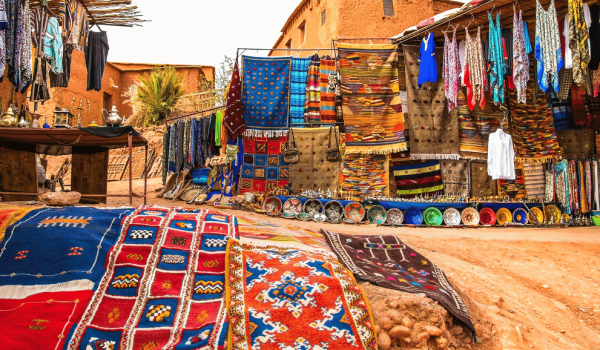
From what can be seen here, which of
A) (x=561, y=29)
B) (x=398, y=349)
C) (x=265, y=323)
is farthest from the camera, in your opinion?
(x=561, y=29)

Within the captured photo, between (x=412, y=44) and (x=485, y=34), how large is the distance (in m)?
1.37

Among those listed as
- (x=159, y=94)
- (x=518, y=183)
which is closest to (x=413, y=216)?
(x=518, y=183)

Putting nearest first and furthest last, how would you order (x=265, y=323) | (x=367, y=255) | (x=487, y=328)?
(x=265, y=323), (x=487, y=328), (x=367, y=255)

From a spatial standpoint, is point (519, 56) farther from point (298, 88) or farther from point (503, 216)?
point (298, 88)

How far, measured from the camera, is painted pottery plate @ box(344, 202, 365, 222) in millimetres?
7559

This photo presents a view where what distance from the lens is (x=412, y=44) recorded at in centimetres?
802

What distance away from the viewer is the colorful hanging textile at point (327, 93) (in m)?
8.19

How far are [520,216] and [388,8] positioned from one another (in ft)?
28.9

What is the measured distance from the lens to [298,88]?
26.9 feet

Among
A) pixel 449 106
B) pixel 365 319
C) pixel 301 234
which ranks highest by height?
pixel 449 106

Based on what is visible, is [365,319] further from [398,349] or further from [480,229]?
[480,229]

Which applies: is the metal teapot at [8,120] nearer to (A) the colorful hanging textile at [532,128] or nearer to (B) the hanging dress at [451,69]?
(B) the hanging dress at [451,69]

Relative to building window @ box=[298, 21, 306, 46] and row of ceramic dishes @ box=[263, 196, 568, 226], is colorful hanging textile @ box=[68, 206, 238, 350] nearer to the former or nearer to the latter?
row of ceramic dishes @ box=[263, 196, 568, 226]

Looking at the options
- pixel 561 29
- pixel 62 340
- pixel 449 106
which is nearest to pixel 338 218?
pixel 449 106
